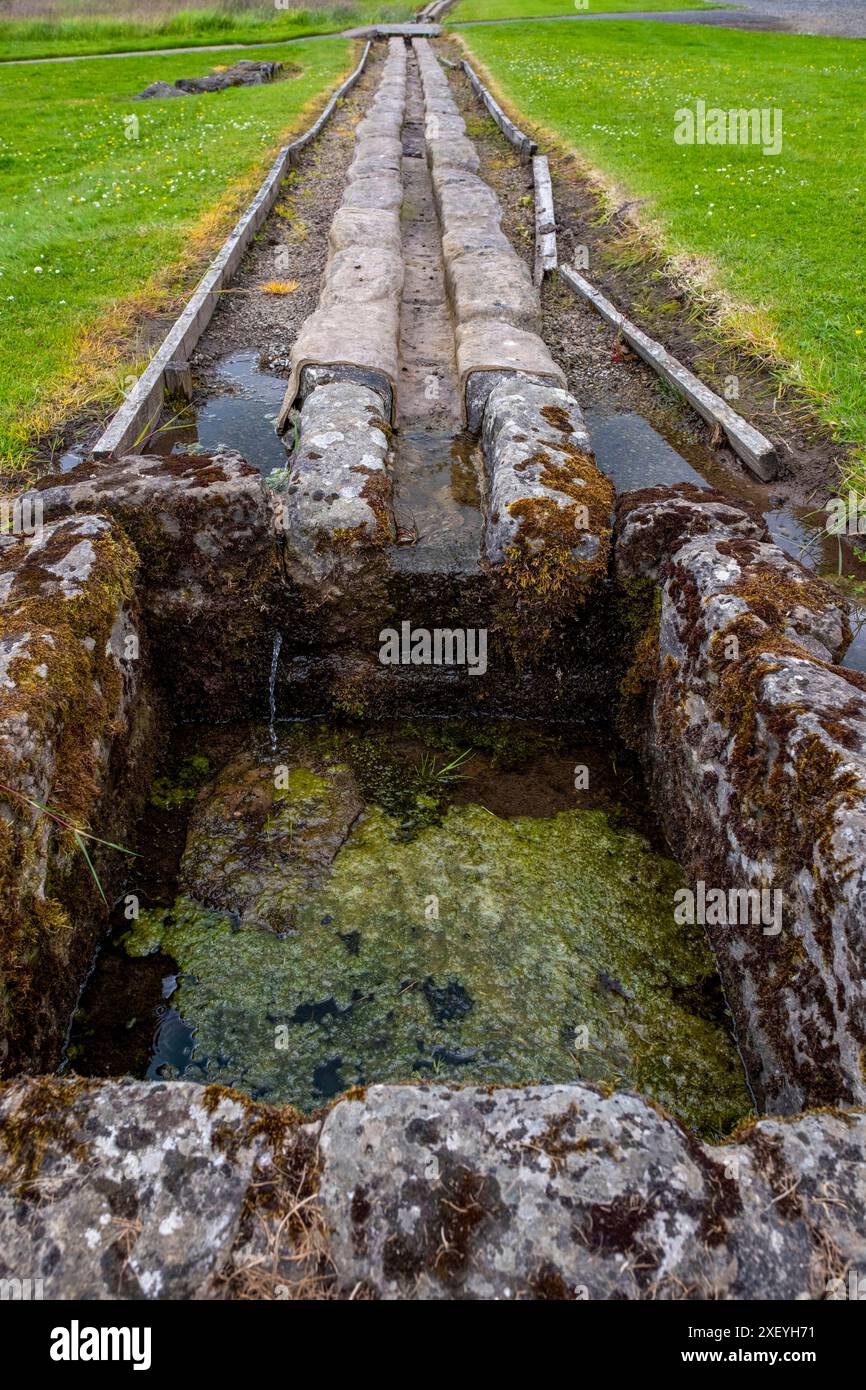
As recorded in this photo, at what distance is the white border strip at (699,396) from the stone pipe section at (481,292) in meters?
1.18

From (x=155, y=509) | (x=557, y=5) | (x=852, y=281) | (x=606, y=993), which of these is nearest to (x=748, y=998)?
(x=606, y=993)

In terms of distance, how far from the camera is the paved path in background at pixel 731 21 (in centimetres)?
2395

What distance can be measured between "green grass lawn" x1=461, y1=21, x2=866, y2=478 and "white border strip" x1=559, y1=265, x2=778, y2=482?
2.09 feet

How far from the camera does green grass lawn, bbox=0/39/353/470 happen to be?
7109 millimetres

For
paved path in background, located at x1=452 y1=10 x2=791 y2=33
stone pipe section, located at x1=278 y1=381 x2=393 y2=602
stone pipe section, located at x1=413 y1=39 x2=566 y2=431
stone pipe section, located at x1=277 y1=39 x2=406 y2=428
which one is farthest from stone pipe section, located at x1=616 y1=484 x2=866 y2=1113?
paved path in background, located at x1=452 y1=10 x2=791 y2=33

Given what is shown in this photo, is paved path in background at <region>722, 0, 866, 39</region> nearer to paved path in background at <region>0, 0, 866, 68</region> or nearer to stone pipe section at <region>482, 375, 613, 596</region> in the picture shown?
paved path in background at <region>0, 0, 866, 68</region>

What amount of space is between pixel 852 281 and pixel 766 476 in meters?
3.54

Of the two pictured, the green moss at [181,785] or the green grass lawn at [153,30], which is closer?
the green moss at [181,785]

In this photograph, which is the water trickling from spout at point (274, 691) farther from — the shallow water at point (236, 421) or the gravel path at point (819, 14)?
the gravel path at point (819, 14)

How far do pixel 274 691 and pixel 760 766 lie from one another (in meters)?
2.63

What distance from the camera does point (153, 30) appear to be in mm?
26766

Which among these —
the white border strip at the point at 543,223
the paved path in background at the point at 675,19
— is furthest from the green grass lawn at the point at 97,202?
the paved path in background at the point at 675,19

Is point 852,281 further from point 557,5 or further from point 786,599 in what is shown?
point 557,5

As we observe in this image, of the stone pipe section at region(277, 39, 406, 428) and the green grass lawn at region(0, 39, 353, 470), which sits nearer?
the stone pipe section at region(277, 39, 406, 428)
